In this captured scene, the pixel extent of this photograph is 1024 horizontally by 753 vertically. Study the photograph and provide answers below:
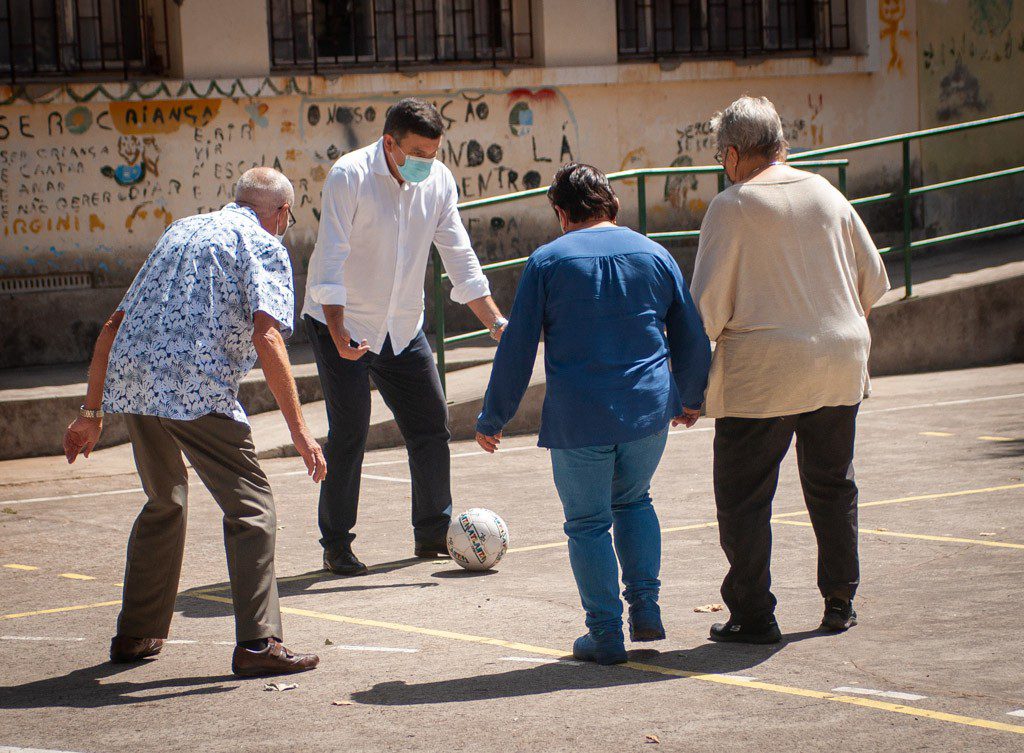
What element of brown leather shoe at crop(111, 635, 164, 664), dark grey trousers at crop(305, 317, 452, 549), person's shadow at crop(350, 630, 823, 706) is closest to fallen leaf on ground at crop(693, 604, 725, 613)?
person's shadow at crop(350, 630, 823, 706)

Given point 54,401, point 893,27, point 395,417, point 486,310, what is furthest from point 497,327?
point 893,27

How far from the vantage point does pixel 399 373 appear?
729 cm

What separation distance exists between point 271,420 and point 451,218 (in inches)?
169

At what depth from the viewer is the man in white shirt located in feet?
22.9

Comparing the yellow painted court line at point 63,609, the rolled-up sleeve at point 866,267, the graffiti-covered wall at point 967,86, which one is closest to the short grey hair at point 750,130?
the rolled-up sleeve at point 866,267

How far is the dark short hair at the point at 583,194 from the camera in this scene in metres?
5.41

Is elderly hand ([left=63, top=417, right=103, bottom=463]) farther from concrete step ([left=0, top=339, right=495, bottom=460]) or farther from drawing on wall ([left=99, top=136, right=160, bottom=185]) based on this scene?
drawing on wall ([left=99, top=136, right=160, bottom=185])

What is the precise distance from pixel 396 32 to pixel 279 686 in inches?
409

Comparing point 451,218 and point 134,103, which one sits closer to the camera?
point 451,218

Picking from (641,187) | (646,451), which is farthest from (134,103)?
(646,451)

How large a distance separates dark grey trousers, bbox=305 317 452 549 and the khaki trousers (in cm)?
154

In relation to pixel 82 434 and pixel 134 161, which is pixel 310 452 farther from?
pixel 134 161

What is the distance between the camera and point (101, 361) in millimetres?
5512

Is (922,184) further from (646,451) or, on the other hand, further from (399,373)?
(646,451)
